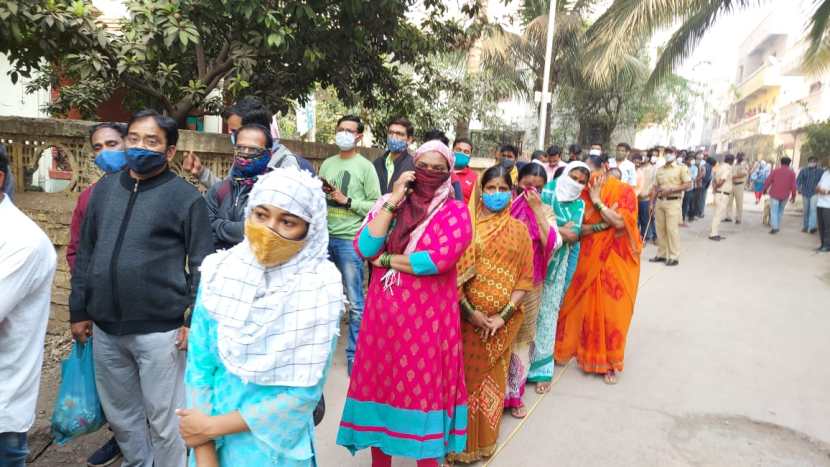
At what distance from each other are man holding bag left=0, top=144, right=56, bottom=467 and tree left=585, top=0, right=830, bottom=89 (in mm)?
10893

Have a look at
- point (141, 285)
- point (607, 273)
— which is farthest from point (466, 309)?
point (607, 273)

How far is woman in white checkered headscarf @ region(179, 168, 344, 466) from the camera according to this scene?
5.50ft

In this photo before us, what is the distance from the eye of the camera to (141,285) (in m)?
2.43

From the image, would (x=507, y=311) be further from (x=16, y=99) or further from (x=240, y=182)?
(x=16, y=99)

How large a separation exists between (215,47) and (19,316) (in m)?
4.07

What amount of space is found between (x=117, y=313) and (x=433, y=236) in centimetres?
135

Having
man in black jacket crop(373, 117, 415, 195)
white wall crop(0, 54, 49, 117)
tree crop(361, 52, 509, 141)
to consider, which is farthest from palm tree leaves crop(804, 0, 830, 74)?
white wall crop(0, 54, 49, 117)

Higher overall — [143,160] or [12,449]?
[143,160]

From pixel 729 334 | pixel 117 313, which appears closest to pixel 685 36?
pixel 729 334

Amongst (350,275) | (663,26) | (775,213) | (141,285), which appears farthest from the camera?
(775,213)

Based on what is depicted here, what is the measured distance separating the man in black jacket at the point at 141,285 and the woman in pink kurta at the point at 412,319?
78 cm

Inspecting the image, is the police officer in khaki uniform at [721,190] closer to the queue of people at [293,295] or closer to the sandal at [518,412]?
the queue of people at [293,295]

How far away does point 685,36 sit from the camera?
12398mm

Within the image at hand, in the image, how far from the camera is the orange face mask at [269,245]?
169cm
